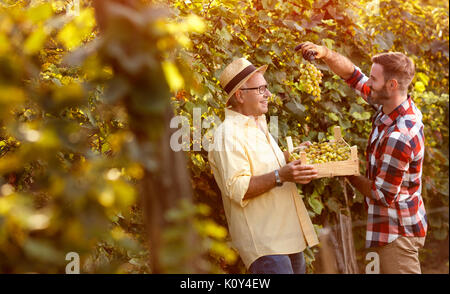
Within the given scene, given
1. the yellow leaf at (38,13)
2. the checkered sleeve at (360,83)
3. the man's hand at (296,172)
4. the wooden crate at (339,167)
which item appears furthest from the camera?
the checkered sleeve at (360,83)

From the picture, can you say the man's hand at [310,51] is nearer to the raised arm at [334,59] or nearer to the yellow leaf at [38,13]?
the raised arm at [334,59]

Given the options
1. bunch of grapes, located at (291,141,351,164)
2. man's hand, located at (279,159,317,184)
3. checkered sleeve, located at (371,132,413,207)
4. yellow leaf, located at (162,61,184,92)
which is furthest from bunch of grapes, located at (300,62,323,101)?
yellow leaf, located at (162,61,184,92)

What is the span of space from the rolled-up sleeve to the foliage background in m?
0.21

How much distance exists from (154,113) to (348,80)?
2.53 metres

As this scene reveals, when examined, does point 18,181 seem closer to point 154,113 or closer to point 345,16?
point 154,113

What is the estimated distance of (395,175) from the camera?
292 centimetres

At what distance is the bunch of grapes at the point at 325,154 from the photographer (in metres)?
2.88

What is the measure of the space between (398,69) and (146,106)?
86.6 inches

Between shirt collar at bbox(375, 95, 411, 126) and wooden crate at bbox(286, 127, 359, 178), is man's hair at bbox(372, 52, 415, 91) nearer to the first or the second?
shirt collar at bbox(375, 95, 411, 126)

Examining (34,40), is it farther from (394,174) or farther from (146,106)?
(394,174)

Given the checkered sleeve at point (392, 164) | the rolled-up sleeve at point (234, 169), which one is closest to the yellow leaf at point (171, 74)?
the rolled-up sleeve at point (234, 169)

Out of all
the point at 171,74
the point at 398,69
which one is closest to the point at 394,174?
the point at 398,69

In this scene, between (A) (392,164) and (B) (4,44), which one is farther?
(A) (392,164)

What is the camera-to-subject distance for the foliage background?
4.03ft
